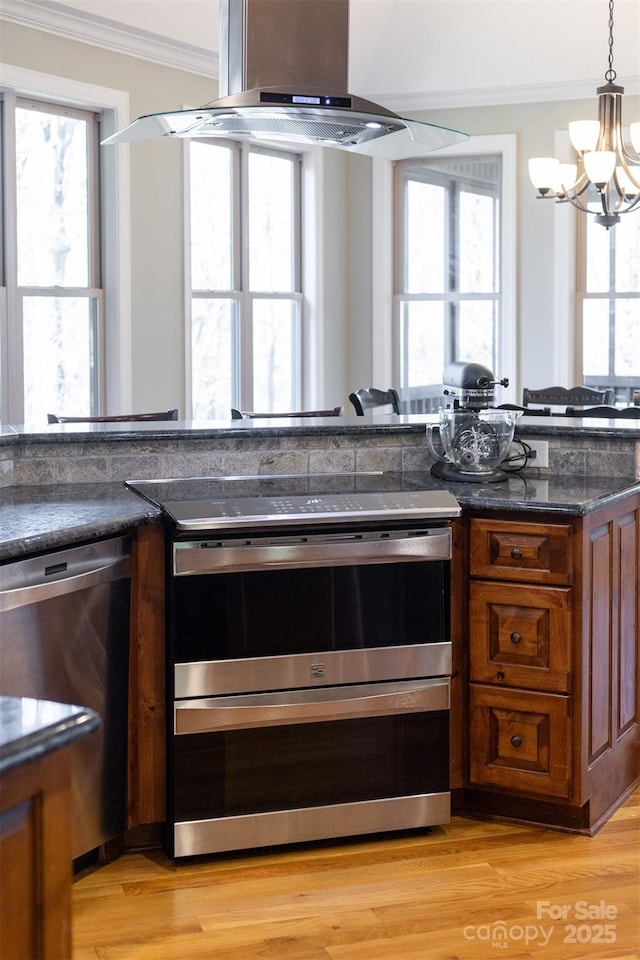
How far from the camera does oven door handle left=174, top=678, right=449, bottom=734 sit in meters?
2.66

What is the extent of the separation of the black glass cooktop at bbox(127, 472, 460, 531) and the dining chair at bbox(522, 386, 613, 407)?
1940mm

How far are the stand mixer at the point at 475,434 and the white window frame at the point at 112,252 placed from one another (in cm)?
259

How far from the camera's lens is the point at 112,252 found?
546cm

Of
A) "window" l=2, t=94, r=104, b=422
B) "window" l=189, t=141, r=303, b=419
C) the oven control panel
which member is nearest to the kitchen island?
the oven control panel

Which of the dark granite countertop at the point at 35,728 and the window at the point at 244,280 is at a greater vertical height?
the window at the point at 244,280

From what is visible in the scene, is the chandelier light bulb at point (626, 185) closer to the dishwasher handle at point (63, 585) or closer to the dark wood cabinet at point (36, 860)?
the dishwasher handle at point (63, 585)

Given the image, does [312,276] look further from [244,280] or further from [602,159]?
[602,159]

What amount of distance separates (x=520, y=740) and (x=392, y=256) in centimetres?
451

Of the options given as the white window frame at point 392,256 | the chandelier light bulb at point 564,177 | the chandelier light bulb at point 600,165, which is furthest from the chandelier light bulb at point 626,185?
the white window frame at point 392,256

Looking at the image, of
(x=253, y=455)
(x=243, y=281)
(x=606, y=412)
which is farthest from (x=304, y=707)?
(x=243, y=281)

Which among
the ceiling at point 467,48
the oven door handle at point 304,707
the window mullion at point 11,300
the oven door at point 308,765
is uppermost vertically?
the ceiling at point 467,48

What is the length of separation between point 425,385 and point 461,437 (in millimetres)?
3786

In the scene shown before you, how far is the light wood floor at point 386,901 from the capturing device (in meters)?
2.32

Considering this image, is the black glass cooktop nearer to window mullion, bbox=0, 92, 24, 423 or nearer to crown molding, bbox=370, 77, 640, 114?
window mullion, bbox=0, 92, 24, 423
